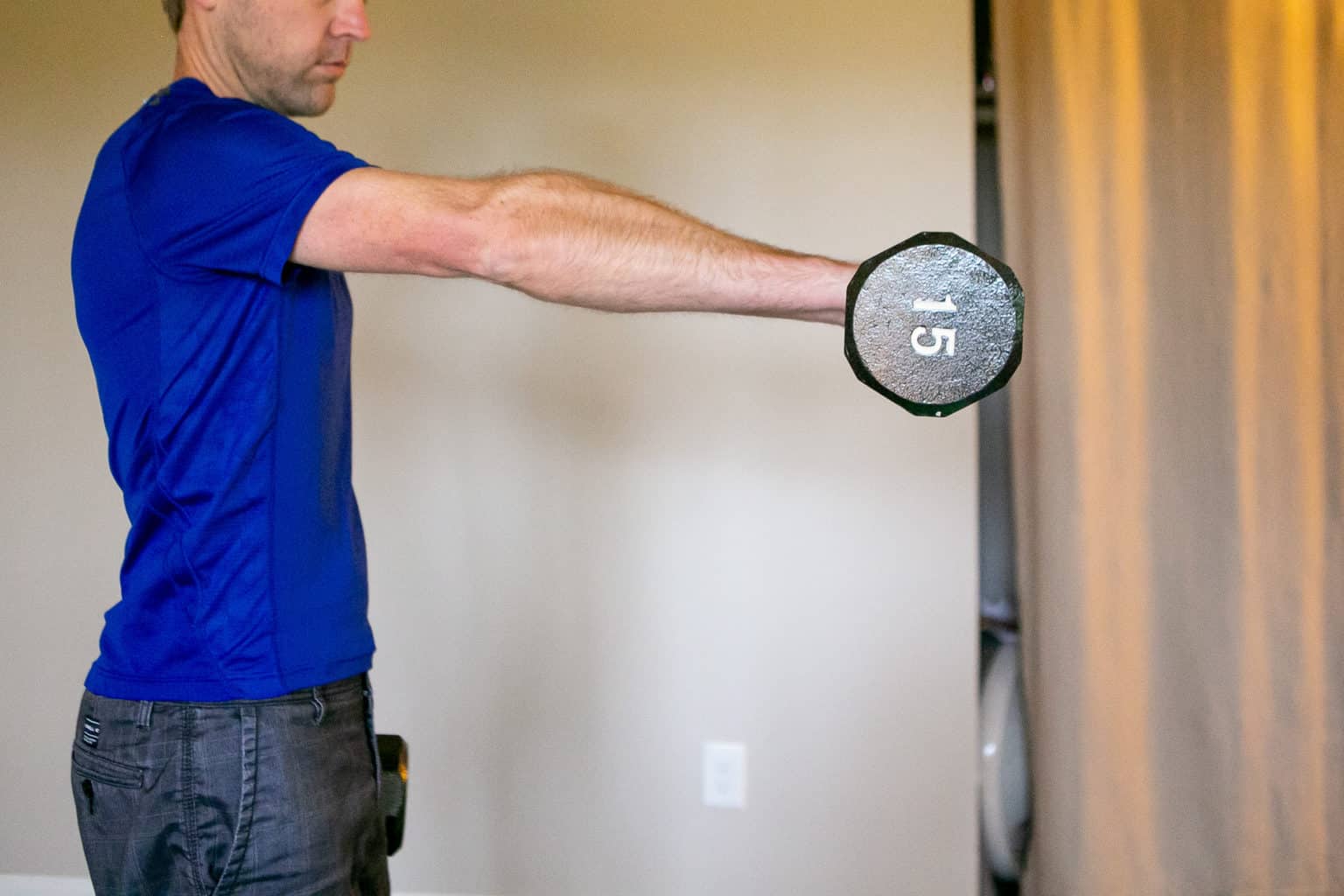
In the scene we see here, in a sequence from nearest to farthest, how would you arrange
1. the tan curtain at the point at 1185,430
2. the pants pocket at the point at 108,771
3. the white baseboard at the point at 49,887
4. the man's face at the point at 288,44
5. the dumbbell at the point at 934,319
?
the dumbbell at the point at 934,319, the pants pocket at the point at 108,771, the man's face at the point at 288,44, the tan curtain at the point at 1185,430, the white baseboard at the point at 49,887

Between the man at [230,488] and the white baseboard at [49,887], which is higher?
the man at [230,488]

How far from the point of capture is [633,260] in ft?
3.31

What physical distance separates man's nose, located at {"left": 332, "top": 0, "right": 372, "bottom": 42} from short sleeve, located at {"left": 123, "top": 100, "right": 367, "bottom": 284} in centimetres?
22

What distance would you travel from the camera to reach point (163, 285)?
1.17m

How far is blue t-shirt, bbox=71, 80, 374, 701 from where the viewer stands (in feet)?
3.75

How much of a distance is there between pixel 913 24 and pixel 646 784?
1.68 metres

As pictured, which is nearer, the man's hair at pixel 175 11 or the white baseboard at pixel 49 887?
the man's hair at pixel 175 11

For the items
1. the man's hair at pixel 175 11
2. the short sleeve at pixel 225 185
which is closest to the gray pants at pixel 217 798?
the short sleeve at pixel 225 185

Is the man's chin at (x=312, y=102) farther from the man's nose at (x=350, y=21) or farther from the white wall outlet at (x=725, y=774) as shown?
the white wall outlet at (x=725, y=774)

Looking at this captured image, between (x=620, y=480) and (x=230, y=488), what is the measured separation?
54.9 inches

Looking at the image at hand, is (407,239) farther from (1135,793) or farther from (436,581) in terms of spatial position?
(1135,793)

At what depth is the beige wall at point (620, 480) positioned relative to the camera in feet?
8.04

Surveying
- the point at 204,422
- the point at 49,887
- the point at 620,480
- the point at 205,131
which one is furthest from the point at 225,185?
the point at 49,887

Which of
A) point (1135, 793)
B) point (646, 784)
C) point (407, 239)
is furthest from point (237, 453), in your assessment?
point (1135, 793)
